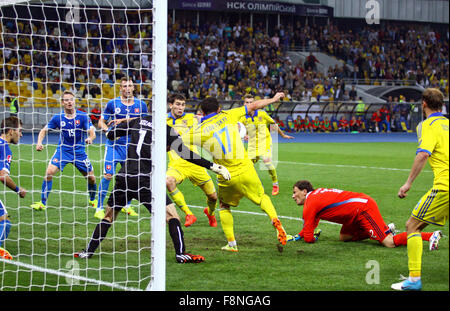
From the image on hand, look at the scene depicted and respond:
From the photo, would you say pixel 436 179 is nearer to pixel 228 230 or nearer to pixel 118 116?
pixel 228 230

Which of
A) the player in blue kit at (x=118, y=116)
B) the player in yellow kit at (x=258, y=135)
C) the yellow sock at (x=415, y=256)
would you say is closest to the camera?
the yellow sock at (x=415, y=256)

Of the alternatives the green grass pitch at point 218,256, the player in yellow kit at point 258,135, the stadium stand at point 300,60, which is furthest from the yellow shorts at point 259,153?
the stadium stand at point 300,60

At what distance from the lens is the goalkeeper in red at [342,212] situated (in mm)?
7172

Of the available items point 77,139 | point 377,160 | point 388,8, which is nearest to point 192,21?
point 388,8

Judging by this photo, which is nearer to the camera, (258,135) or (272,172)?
(272,172)

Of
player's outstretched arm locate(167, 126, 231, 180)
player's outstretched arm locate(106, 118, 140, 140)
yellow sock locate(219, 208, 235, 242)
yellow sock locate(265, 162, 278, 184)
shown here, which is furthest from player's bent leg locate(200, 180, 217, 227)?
yellow sock locate(265, 162, 278, 184)

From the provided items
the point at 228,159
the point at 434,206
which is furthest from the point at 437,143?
the point at 228,159

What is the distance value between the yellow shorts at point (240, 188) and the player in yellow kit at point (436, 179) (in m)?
2.25

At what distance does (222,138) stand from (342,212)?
176cm

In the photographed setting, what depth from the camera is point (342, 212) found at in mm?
7266

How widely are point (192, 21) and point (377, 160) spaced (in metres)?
21.7

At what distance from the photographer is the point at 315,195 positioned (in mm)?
7207

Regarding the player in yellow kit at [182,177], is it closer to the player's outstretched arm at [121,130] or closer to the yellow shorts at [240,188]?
the yellow shorts at [240,188]
